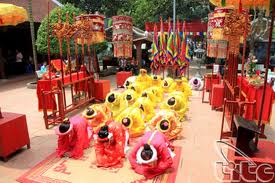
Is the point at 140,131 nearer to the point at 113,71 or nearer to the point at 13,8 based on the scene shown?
the point at 13,8

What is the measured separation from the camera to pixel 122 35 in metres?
10.6

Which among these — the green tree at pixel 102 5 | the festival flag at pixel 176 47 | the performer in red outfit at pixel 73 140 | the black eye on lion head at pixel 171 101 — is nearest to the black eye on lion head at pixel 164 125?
the black eye on lion head at pixel 171 101

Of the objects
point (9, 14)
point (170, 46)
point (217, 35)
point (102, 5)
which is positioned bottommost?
point (170, 46)

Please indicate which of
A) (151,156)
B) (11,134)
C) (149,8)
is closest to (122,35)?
(11,134)

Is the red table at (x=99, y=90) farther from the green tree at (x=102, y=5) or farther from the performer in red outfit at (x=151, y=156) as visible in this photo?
the green tree at (x=102, y=5)

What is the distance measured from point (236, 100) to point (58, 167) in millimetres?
3831

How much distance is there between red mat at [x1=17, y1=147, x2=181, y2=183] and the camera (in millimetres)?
3834

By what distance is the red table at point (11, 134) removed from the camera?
14.2ft

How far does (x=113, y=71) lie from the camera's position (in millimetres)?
16188

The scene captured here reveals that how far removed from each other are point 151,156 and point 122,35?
7.89 metres

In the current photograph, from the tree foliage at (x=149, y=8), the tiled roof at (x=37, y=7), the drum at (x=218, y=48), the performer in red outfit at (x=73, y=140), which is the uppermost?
the tree foliage at (x=149, y=8)

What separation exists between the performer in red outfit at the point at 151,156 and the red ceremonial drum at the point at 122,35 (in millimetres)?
7368

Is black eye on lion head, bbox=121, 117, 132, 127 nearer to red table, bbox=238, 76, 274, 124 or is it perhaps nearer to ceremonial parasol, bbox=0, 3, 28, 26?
red table, bbox=238, 76, 274, 124

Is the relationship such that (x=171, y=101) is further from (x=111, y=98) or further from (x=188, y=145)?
(x=111, y=98)
